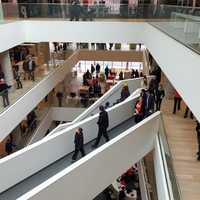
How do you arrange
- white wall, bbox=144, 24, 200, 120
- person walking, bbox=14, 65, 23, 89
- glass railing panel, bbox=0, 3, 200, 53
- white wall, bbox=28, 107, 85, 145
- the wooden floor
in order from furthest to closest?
white wall, bbox=28, 107, 85, 145 → glass railing panel, bbox=0, 3, 200, 53 → person walking, bbox=14, 65, 23, 89 → the wooden floor → white wall, bbox=144, 24, 200, 120

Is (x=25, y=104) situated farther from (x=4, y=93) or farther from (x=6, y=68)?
A: (x=6, y=68)

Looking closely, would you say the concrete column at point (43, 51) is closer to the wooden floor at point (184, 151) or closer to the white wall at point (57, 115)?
the white wall at point (57, 115)

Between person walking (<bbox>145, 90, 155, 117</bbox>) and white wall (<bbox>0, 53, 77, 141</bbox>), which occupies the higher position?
person walking (<bbox>145, 90, 155, 117</bbox>)

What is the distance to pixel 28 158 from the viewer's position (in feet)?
27.2

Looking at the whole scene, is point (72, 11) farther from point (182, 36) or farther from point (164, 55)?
point (182, 36)

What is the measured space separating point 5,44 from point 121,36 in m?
5.82

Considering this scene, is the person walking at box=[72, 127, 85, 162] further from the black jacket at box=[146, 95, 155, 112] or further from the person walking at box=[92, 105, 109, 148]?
the black jacket at box=[146, 95, 155, 112]

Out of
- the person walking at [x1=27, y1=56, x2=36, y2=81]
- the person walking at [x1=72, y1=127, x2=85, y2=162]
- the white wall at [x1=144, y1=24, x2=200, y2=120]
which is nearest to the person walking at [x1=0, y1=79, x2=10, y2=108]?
the person walking at [x1=27, y1=56, x2=36, y2=81]

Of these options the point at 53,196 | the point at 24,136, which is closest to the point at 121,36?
the point at 24,136

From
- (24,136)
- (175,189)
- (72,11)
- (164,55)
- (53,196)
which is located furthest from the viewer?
(24,136)

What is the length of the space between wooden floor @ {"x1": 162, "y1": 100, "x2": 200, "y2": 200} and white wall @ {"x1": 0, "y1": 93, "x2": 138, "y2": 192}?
240cm

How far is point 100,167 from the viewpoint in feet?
26.5

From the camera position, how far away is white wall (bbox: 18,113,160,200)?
695 centimetres

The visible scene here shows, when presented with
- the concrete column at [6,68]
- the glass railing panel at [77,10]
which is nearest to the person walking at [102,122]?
the concrete column at [6,68]
